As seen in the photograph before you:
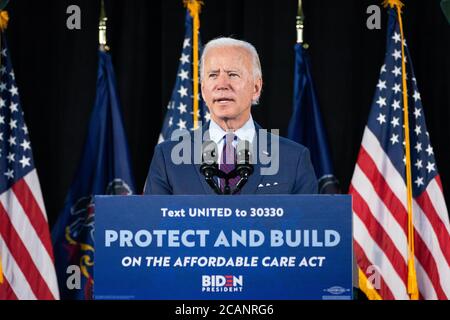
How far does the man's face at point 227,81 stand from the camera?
376 cm

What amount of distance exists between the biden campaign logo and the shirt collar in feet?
3.43

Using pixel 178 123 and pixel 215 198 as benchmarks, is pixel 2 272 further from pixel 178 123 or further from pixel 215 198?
pixel 215 198

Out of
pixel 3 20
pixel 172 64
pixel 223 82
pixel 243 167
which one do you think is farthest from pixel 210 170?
pixel 3 20

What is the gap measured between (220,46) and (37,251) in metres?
3.23

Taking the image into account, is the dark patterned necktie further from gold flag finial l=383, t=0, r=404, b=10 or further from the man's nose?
gold flag finial l=383, t=0, r=404, b=10

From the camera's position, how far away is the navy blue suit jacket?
11.9 feet

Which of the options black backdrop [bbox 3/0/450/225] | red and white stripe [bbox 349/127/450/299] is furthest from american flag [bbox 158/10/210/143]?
red and white stripe [bbox 349/127/450/299]

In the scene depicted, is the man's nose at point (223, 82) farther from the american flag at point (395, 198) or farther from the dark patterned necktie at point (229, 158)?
the american flag at point (395, 198)

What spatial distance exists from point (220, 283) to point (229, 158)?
90 centimetres

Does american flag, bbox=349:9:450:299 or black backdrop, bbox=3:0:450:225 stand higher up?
black backdrop, bbox=3:0:450:225

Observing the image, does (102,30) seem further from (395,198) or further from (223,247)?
(223,247)

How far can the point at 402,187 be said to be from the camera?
20.9 feet

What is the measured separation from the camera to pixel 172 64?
6754 millimetres

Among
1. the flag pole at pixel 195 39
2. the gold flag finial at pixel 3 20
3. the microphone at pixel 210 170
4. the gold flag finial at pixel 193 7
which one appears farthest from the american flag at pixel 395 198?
the microphone at pixel 210 170
